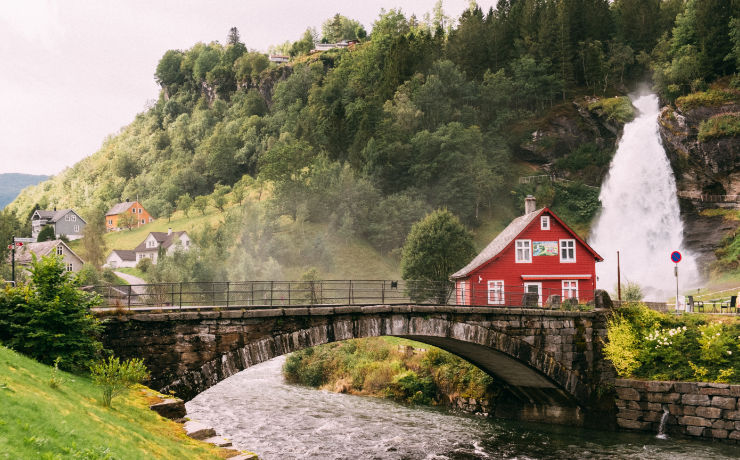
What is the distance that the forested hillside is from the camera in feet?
271

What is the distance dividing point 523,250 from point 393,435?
18.6 m

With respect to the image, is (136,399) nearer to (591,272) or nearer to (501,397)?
(501,397)

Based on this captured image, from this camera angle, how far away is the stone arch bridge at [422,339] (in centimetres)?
2123

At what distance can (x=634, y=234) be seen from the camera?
71438 millimetres

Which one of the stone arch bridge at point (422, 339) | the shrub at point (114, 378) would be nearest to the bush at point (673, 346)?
the stone arch bridge at point (422, 339)

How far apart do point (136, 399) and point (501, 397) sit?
22836mm

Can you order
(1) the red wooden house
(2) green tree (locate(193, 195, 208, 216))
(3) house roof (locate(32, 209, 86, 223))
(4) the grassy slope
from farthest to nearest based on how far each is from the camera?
(3) house roof (locate(32, 209, 86, 223)) < (2) green tree (locate(193, 195, 208, 216)) < (1) the red wooden house < (4) the grassy slope

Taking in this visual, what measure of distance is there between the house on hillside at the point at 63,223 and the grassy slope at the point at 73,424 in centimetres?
11254

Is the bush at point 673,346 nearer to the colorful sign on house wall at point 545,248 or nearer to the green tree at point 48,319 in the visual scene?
the colorful sign on house wall at point 545,248

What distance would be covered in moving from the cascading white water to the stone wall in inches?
1332

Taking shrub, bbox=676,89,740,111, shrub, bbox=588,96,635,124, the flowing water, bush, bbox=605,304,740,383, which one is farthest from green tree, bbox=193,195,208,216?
bush, bbox=605,304,740,383

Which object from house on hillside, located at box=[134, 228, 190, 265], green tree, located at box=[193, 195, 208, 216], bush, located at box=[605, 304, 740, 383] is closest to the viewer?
Answer: bush, located at box=[605, 304, 740, 383]

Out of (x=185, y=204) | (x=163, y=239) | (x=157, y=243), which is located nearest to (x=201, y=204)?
(x=185, y=204)

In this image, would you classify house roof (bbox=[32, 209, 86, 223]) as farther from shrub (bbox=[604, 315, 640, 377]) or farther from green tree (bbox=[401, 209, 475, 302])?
shrub (bbox=[604, 315, 640, 377])
